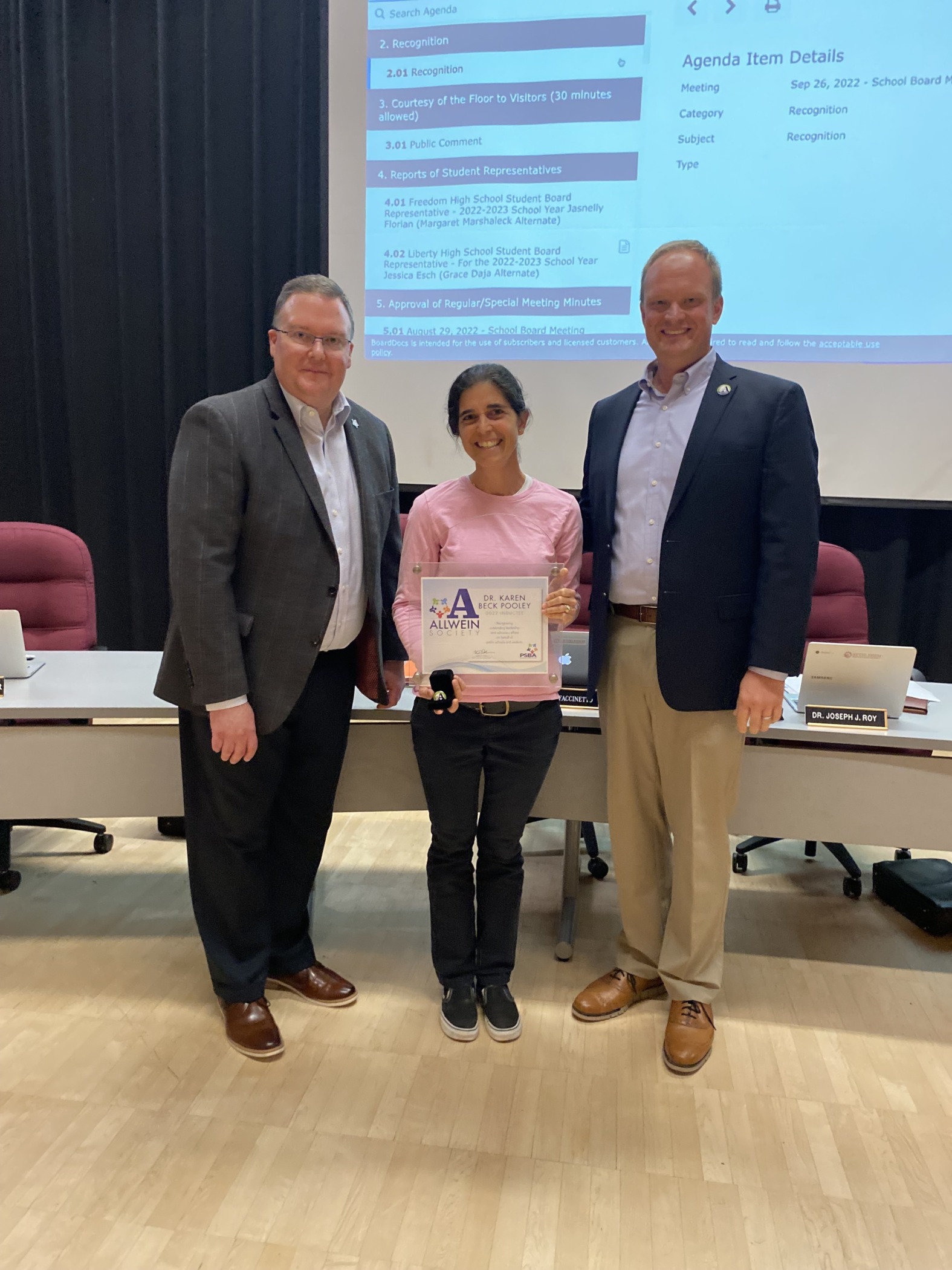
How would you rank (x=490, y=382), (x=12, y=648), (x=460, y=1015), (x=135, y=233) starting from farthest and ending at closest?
(x=135, y=233) < (x=12, y=648) < (x=460, y=1015) < (x=490, y=382)

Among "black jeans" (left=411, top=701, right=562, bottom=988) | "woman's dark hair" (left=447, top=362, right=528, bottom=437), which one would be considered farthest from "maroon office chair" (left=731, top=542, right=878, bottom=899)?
"woman's dark hair" (left=447, top=362, right=528, bottom=437)

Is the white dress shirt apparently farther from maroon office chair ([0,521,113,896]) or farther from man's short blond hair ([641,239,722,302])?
maroon office chair ([0,521,113,896])

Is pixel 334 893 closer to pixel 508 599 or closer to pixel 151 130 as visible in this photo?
pixel 508 599

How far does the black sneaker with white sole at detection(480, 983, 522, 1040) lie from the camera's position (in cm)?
191

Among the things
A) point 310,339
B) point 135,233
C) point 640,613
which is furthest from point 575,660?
point 135,233

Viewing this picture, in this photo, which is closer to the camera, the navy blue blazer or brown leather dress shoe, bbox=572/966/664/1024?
the navy blue blazer

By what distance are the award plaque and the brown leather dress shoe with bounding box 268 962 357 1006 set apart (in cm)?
94

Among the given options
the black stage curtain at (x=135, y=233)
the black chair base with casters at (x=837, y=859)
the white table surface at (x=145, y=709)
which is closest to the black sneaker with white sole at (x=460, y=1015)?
the white table surface at (x=145, y=709)

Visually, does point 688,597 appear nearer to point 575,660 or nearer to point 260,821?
point 575,660

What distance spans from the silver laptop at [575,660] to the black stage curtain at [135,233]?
2479 millimetres

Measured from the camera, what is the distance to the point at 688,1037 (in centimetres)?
184

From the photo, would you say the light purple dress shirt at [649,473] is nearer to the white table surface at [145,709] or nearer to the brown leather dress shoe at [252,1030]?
the white table surface at [145,709]

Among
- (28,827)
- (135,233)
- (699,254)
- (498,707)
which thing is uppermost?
(135,233)

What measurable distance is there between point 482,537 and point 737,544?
53 centimetres
